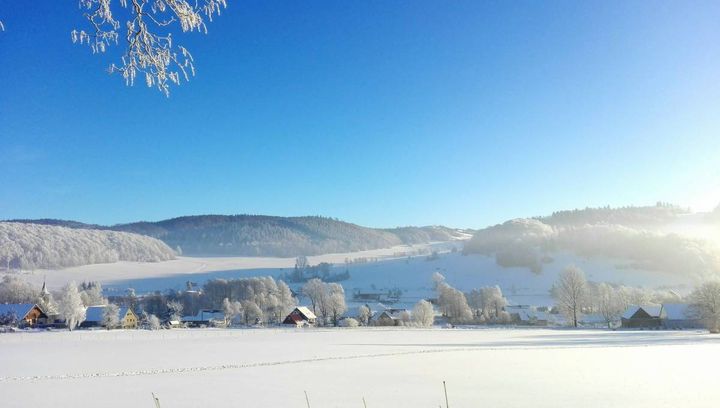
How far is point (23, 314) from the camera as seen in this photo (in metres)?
89.1

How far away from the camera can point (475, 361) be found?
2673cm

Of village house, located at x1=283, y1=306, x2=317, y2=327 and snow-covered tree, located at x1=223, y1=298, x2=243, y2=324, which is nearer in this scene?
village house, located at x1=283, y1=306, x2=317, y2=327

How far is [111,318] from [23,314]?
60.9 ft

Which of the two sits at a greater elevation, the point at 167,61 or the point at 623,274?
the point at 167,61

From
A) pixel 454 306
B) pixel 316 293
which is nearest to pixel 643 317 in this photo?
pixel 454 306

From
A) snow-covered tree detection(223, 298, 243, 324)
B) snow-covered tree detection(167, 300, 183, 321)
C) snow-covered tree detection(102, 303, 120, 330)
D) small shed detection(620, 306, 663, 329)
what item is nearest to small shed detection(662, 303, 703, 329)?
small shed detection(620, 306, 663, 329)

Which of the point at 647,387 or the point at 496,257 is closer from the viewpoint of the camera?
the point at 647,387

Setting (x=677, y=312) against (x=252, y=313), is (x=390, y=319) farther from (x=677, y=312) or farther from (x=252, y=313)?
(x=677, y=312)

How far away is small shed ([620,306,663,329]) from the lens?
76938mm

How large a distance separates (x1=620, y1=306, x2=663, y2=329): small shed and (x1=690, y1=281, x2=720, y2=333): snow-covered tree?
9.77 m

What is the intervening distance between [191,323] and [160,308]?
2731cm

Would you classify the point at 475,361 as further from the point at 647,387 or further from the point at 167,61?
the point at 167,61

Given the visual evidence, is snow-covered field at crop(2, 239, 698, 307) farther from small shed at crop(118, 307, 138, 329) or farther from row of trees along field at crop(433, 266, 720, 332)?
small shed at crop(118, 307, 138, 329)

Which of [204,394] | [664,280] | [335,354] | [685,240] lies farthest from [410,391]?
[685,240]
